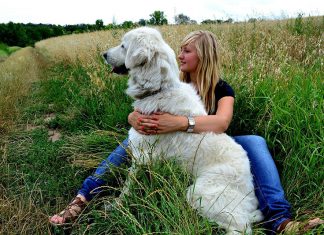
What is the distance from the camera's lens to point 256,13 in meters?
7.93

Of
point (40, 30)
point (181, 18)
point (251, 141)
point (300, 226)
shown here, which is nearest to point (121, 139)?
point (251, 141)

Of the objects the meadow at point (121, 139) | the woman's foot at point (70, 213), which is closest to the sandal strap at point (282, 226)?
the meadow at point (121, 139)

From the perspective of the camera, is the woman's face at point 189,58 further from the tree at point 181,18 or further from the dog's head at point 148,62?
the tree at point 181,18

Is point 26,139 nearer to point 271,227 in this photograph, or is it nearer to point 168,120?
point 168,120

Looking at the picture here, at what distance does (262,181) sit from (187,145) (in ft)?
2.08

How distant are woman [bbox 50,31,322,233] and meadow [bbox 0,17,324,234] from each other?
0.11 meters

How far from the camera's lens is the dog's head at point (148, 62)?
2988 millimetres

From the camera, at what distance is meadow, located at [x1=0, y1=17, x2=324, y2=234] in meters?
2.66

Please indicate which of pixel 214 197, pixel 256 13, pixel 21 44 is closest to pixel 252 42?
pixel 256 13

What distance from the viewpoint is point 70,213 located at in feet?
9.70

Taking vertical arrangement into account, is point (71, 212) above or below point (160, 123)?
below

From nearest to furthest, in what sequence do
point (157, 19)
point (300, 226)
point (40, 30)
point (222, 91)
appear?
point (300, 226) → point (222, 91) → point (157, 19) → point (40, 30)

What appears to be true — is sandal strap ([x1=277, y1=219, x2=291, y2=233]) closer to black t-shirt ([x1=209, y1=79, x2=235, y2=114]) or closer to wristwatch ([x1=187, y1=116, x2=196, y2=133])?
wristwatch ([x1=187, y1=116, x2=196, y2=133])

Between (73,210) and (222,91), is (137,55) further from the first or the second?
(73,210)
